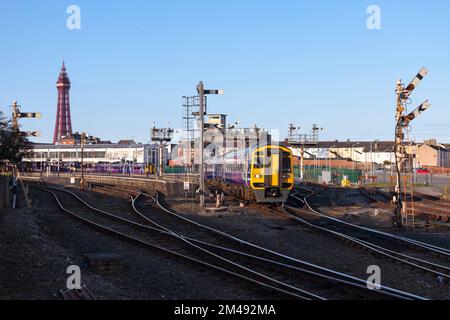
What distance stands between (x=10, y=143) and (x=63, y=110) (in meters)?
157

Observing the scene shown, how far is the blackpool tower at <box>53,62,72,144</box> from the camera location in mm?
169125

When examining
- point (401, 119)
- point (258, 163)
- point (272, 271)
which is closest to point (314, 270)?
point (272, 271)

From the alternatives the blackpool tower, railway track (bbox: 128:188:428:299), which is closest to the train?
railway track (bbox: 128:188:428:299)

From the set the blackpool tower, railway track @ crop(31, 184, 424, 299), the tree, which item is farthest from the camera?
the blackpool tower

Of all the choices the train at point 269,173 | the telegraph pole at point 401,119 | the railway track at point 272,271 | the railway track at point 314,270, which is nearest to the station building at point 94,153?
→ the train at point 269,173

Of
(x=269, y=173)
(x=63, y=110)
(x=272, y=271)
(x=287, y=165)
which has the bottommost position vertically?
(x=272, y=271)

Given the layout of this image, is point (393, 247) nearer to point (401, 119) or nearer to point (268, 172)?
point (401, 119)

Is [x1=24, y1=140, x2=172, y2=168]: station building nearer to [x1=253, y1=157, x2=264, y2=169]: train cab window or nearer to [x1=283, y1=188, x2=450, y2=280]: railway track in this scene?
[x1=253, y1=157, x2=264, y2=169]: train cab window

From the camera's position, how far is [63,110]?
574 ft

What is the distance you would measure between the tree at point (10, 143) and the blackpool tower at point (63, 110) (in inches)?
5554

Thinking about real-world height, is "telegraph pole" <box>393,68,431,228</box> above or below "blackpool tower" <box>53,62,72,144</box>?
below

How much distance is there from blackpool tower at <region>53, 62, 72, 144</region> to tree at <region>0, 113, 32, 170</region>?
463ft
